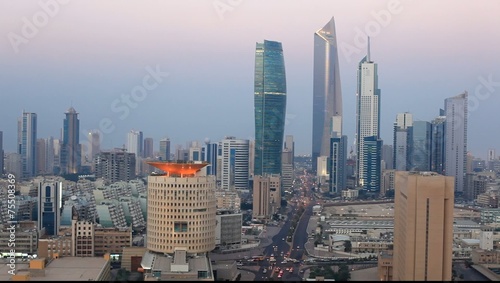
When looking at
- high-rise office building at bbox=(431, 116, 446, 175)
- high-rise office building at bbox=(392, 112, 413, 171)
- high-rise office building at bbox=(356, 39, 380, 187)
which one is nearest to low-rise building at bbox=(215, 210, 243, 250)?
high-rise office building at bbox=(431, 116, 446, 175)

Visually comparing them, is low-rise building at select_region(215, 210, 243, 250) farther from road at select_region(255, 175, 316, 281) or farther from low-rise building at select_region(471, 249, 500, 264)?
low-rise building at select_region(471, 249, 500, 264)

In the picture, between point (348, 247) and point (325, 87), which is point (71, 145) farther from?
point (348, 247)

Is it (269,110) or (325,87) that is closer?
(269,110)

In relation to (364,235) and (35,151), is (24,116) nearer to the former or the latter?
(35,151)

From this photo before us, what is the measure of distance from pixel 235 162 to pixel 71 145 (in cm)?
1199

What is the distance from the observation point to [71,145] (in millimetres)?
48531

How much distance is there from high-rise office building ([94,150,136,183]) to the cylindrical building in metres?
25.1

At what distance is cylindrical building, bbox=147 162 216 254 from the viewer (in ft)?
55.5

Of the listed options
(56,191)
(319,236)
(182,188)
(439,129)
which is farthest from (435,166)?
(182,188)

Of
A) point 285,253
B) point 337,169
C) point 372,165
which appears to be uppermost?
point 372,165

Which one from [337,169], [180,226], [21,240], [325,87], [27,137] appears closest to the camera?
[180,226]

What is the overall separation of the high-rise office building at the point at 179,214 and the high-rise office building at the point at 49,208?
6.89 metres

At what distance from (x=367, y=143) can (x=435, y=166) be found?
534 centimetres

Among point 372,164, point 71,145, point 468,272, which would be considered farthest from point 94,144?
point 468,272
